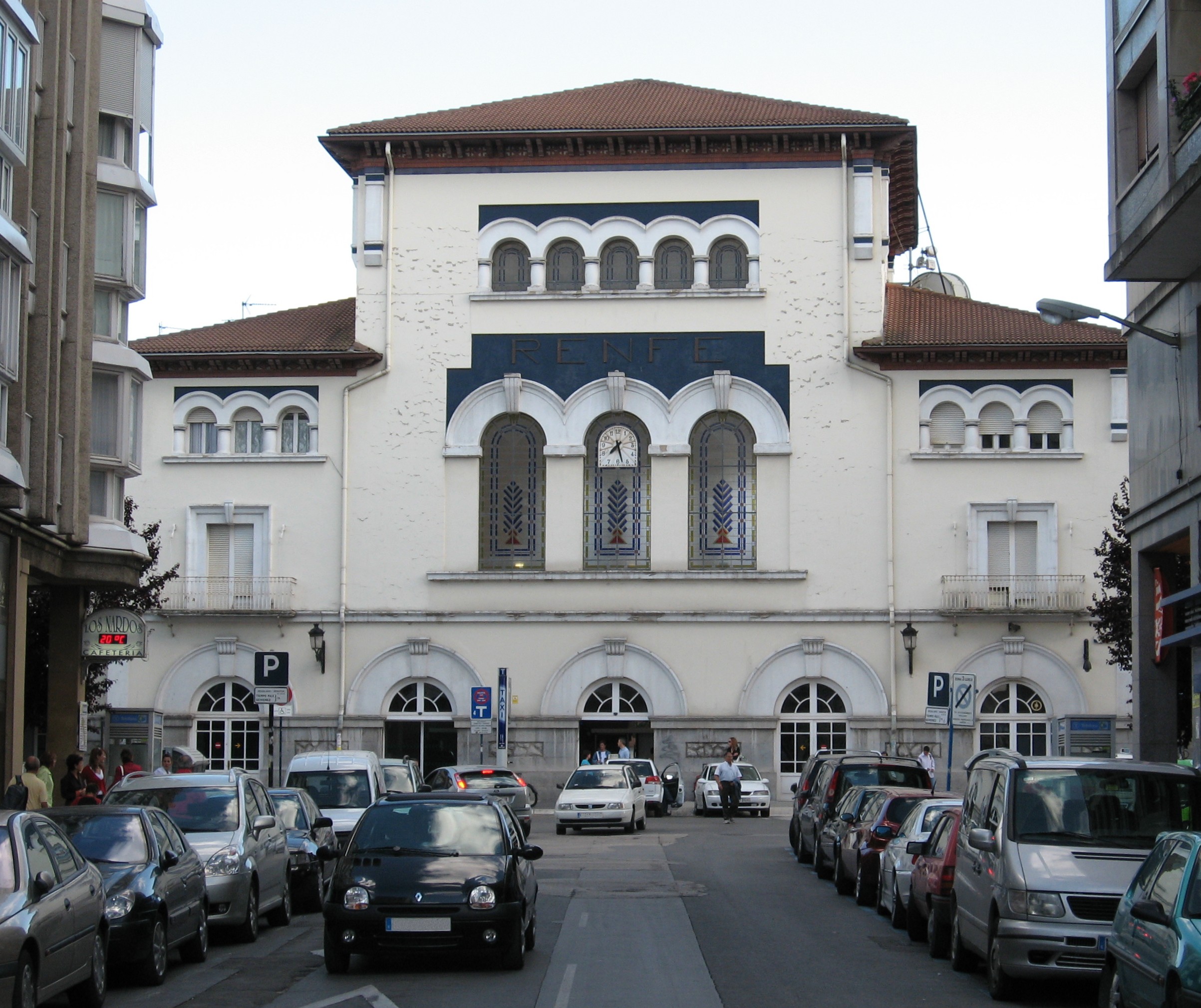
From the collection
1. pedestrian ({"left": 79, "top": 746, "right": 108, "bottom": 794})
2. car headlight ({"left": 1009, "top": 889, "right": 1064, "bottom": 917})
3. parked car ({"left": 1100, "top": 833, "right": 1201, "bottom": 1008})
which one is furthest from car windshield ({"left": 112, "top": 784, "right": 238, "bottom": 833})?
parked car ({"left": 1100, "top": 833, "right": 1201, "bottom": 1008})

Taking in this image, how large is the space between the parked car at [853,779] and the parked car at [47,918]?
48.1 feet

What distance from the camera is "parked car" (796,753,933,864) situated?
27.0 m

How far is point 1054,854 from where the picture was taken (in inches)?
559

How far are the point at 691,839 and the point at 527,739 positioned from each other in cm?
1177

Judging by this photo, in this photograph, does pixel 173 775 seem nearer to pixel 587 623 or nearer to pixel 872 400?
pixel 587 623

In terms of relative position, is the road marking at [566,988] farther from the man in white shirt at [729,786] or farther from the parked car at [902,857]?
the man in white shirt at [729,786]

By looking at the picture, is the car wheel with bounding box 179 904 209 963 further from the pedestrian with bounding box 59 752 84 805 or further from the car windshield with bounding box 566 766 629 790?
the car windshield with bounding box 566 766 629 790

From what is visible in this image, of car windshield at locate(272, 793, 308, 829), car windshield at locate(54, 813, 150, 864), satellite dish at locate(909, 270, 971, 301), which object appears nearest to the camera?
car windshield at locate(54, 813, 150, 864)

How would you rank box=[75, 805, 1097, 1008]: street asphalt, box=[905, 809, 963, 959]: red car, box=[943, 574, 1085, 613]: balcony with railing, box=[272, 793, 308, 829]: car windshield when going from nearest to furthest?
box=[75, 805, 1097, 1008]: street asphalt
box=[905, 809, 963, 959]: red car
box=[272, 793, 308, 829]: car windshield
box=[943, 574, 1085, 613]: balcony with railing

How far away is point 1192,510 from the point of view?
22797mm

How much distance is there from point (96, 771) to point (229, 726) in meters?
21.1

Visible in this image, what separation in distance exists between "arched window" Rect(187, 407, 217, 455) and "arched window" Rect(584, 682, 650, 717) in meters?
12.4

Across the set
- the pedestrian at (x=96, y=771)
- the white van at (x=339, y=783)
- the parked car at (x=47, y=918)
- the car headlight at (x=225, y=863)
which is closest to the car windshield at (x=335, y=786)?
the white van at (x=339, y=783)

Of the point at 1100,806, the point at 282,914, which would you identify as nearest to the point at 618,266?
the point at 282,914
